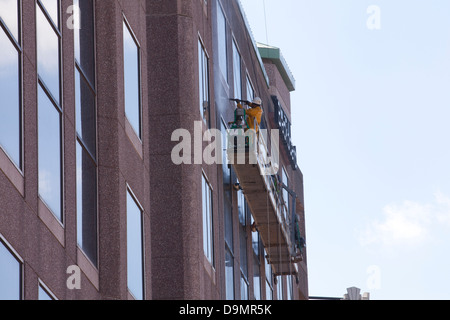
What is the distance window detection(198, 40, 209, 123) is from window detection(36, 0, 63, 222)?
434 inches

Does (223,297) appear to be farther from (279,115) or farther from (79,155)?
(279,115)

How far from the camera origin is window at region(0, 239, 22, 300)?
18125 millimetres

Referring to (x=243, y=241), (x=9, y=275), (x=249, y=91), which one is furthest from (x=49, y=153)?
(x=249, y=91)

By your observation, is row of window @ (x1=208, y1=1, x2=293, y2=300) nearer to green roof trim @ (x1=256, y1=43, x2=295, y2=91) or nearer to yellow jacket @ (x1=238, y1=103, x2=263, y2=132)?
yellow jacket @ (x1=238, y1=103, x2=263, y2=132)

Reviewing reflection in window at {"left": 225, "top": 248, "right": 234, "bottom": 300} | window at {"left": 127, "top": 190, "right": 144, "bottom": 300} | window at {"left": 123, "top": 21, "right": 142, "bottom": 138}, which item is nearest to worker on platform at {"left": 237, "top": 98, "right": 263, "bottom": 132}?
reflection in window at {"left": 225, "top": 248, "right": 234, "bottom": 300}

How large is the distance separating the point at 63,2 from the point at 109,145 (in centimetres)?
371

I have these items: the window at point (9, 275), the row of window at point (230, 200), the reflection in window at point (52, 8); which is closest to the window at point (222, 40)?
the row of window at point (230, 200)

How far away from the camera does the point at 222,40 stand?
39.2m

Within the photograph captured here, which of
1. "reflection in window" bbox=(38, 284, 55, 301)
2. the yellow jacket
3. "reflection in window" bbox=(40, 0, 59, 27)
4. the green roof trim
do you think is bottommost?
"reflection in window" bbox=(38, 284, 55, 301)

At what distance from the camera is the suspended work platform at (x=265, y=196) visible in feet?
115

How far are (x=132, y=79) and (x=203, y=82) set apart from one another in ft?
20.1

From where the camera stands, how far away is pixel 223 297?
34281mm

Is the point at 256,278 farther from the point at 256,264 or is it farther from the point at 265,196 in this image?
the point at 265,196
